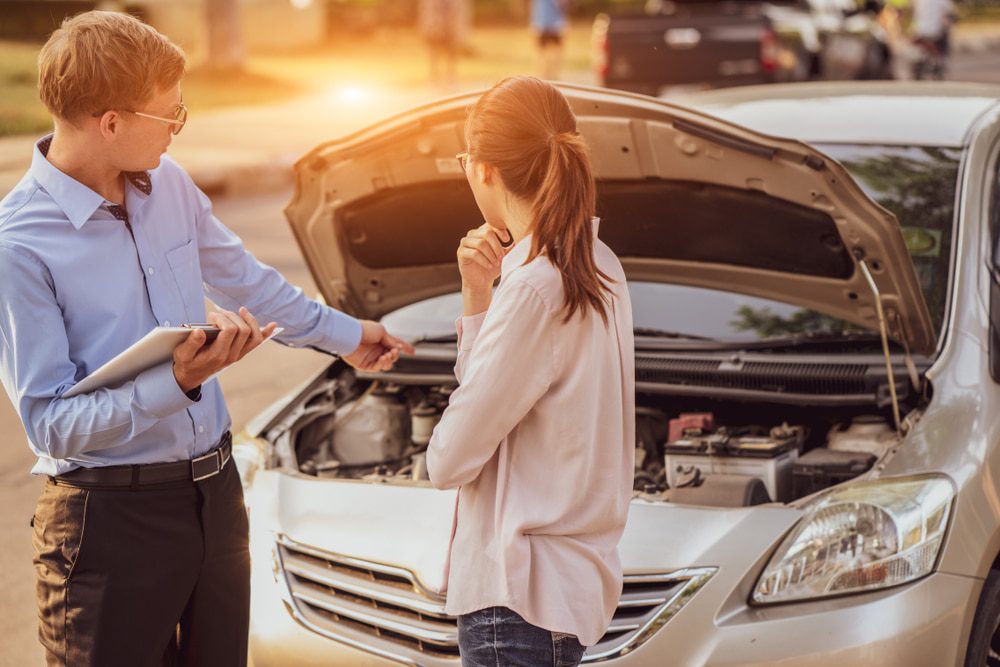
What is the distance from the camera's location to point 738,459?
4.21m

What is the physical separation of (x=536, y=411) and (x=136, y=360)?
78cm

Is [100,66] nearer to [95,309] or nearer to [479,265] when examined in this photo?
[95,309]

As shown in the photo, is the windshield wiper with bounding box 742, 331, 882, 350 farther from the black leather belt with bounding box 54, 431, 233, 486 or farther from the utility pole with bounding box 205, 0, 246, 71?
the utility pole with bounding box 205, 0, 246, 71

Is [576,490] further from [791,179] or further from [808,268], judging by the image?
[808,268]

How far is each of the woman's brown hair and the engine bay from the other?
1.47 meters

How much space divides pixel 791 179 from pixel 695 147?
0.26m

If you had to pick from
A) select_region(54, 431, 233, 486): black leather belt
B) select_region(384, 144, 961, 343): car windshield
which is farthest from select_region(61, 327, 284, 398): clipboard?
select_region(384, 144, 961, 343): car windshield

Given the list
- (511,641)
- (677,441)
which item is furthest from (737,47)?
(511,641)

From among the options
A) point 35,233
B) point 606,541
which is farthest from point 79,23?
point 606,541

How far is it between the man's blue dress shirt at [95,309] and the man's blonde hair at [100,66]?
173 mm

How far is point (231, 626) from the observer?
10.6 ft

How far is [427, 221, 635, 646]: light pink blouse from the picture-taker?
254 cm

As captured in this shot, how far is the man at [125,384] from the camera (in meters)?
2.83

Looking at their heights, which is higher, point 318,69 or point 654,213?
point 654,213
